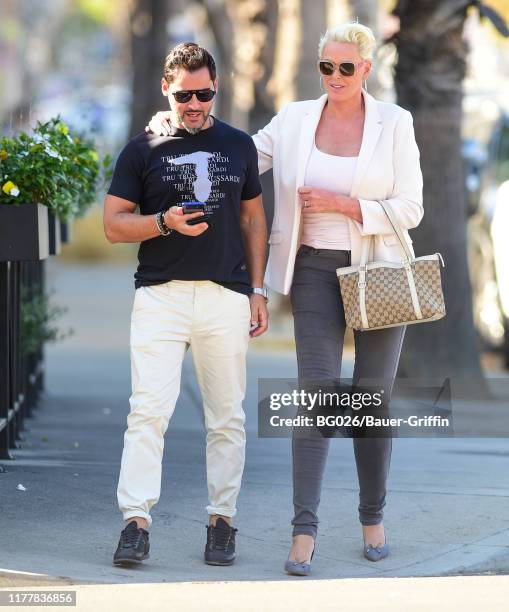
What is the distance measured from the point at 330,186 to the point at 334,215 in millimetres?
114

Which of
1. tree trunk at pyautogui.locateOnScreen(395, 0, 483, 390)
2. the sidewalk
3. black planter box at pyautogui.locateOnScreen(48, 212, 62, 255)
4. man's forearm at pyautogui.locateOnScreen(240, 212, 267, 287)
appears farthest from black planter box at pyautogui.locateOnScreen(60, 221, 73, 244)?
man's forearm at pyautogui.locateOnScreen(240, 212, 267, 287)

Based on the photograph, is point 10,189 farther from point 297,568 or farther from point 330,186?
point 297,568

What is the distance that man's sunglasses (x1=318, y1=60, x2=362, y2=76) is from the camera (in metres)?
5.75

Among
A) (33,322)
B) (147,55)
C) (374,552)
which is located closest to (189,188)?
(374,552)

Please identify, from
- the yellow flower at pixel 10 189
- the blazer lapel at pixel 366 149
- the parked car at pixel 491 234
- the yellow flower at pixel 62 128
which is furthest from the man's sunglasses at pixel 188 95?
the parked car at pixel 491 234

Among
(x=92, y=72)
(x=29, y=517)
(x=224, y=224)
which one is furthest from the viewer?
(x=92, y=72)

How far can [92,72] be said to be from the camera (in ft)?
211

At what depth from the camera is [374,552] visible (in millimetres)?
5977

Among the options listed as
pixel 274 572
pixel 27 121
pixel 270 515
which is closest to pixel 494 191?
pixel 27 121

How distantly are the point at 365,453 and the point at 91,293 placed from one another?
49.6 ft

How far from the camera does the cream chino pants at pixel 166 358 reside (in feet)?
18.6

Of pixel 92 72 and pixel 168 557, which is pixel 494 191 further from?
pixel 92 72

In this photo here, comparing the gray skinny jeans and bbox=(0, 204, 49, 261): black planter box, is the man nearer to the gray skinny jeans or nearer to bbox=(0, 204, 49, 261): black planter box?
the gray skinny jeans

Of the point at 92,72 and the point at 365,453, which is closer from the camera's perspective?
the point at 365,453
